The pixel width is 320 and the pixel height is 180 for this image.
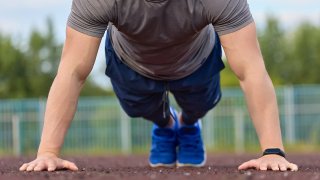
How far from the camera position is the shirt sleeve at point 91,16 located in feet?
8.83

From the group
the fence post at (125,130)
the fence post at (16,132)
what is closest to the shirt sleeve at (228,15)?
the fence post at (125,130)

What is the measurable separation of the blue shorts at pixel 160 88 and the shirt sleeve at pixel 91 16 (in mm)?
691

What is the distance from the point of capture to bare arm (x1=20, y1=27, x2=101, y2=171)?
2717 mm

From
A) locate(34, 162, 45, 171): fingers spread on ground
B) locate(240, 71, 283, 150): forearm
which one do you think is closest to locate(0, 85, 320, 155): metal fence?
locate(240, 71, 283, 150): forearm

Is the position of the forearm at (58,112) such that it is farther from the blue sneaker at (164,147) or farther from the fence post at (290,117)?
the fence post at (290,117)

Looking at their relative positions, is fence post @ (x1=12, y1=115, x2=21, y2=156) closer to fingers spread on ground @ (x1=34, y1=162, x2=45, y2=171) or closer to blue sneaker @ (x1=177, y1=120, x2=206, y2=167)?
blue sneaker @ (x1=177, y1=120, x2=206, y2=167)

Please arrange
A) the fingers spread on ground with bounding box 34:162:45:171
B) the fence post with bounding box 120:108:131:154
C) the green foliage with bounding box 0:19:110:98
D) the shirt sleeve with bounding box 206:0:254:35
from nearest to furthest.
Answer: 1. the fingers spread on ground with bounding box 34:162:45:171
2. the shirt sleeve with bounding box 206:0:254:35
3. the fence post with bounding box 120:108:131:154
4. the green foliage with bounding box 0:19:110:98

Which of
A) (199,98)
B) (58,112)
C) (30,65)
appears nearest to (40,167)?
(58,112)

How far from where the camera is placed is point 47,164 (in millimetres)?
2623

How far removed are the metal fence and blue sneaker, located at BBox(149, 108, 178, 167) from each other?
8.32m

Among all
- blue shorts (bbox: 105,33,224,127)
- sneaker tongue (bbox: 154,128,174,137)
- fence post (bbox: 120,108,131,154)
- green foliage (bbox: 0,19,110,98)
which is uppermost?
blue shorts (bbox: 105,33,224,127)

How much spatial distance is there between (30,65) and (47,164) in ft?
48.1

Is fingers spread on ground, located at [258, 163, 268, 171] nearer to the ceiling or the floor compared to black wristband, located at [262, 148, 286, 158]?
nearer to the floor

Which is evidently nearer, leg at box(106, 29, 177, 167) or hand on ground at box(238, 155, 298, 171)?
hand on ground at box(238, 155, 298, 171)
